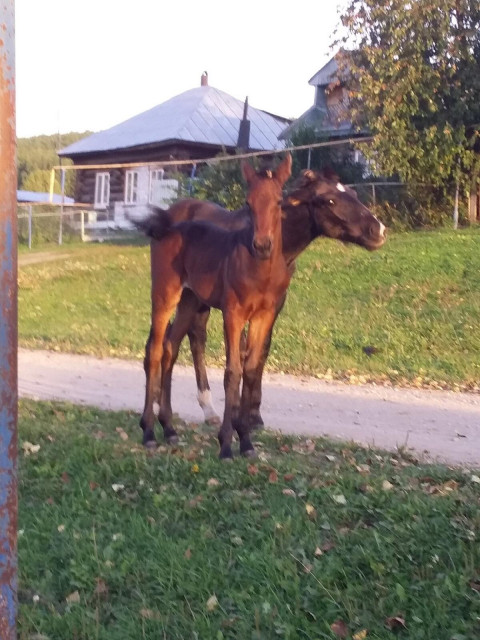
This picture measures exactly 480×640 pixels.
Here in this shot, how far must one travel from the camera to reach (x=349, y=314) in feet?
45.2

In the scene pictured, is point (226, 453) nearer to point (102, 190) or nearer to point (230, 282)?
point (230, 282)

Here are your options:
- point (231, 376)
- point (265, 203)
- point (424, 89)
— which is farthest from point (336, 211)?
point (424, 89)

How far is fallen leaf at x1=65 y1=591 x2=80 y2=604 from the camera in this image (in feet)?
14.7

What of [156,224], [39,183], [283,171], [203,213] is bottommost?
[156,224]

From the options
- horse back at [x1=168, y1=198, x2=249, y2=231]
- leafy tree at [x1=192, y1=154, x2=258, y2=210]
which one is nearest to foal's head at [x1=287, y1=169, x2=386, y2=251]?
horse back at [x1=168, y1=198, x2=249, y2=231]

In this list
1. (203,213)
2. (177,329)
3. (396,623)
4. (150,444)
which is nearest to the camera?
(396,623)

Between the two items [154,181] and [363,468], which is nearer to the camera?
[363,468]

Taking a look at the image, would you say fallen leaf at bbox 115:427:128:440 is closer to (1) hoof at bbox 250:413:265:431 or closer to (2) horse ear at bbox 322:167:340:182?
(1) hoof at bbox 250:413:265:431

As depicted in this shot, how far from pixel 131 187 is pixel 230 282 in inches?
1295

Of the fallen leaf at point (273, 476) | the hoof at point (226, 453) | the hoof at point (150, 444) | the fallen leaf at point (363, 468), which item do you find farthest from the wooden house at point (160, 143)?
the fallen leaf at point (273, 476)

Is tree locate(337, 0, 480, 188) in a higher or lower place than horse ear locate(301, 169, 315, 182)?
higher

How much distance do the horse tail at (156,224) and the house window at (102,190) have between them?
108ft

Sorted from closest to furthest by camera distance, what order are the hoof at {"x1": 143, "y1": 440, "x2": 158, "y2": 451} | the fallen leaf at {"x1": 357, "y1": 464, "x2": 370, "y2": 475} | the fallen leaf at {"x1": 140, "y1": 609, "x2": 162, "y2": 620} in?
the fallen leaf at {"x1": 140, "y1": 609, "x2": 162, "y2": 620}
the fallen leaf at {"x1": 357, "y1": 464, "x2": 370, "y2": 475}
the hoof at {"x1": 143, "y1": 440, "x2": 158, "y2": 451}

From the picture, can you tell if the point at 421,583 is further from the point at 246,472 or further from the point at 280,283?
the point at 280,283
